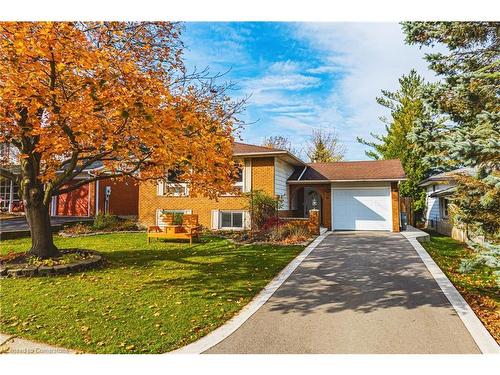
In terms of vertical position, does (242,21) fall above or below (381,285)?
above

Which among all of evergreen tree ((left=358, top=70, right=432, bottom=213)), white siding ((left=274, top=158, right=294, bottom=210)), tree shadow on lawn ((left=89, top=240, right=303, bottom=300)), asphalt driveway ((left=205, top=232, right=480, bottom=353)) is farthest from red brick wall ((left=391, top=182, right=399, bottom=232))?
asphalt driveway ((left=205, top=232, right=480, bottom=353))

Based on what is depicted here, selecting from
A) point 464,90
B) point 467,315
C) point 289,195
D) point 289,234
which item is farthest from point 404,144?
point 467,315

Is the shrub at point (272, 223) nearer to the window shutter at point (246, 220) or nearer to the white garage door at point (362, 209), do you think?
the window shutter at point (246, 220)

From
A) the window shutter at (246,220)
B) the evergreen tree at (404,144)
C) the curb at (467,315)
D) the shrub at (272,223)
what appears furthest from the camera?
the evergreen tree at (404,144)

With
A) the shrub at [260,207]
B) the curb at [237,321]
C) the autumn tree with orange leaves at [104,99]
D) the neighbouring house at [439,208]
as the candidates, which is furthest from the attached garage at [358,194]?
the autumn tree with orange leaves at [104,99]

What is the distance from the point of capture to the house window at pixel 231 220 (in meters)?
14.3

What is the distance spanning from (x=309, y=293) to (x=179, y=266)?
11.0 feet

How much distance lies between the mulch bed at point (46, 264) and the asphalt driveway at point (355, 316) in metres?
4.39

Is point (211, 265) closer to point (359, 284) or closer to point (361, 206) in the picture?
point (359, 284)

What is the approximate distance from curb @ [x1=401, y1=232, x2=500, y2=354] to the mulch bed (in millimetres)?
6988
